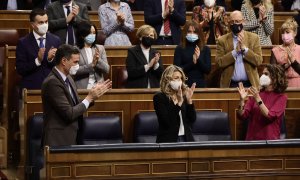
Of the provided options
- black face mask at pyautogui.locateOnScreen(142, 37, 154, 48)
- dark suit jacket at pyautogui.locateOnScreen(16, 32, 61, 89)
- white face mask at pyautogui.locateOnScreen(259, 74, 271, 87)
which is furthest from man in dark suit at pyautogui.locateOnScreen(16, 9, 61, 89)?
white face mask at pyautogui.locateOnScreen(259, 74, 271, 87)

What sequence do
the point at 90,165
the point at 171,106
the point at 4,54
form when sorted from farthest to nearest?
the point at 4,54 → the point at 171,106 → the point at 90,165

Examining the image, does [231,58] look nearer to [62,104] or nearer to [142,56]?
[142,56]

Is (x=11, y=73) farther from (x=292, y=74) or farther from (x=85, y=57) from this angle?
(x=292, y=74)

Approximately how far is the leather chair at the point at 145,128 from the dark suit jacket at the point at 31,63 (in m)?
0.84

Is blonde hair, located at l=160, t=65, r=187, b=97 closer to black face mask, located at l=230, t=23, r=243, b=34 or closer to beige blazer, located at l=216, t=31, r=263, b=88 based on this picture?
beige blazer, located at l=216, t=31, r=263, b=88

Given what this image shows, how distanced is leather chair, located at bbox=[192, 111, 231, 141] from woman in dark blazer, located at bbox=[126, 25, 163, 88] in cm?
65

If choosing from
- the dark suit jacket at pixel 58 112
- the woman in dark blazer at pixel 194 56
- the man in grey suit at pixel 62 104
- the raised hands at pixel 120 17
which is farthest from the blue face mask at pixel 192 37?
the dark suit jacket at pixel 58 112

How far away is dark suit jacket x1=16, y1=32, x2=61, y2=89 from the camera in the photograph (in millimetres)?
6811

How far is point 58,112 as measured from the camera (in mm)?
5590

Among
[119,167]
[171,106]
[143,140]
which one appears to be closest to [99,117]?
[143,140]

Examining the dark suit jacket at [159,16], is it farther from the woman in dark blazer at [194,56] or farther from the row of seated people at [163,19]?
the woman in dark blazer at [194,56]

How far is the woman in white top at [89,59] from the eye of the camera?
6.99 metres

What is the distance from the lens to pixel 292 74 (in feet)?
24.5

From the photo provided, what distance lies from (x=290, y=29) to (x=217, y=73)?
28.7 inches
